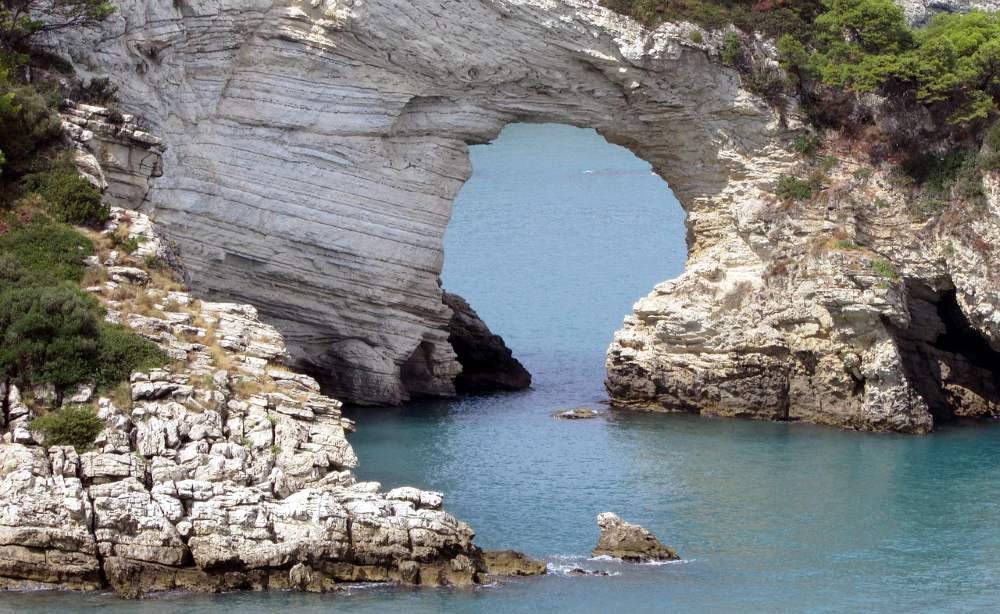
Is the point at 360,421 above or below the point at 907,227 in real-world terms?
below

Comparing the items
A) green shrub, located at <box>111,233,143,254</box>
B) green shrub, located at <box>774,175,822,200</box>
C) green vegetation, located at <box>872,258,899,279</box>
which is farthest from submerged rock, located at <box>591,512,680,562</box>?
green shrub, located at <box>774,175,822,200</box>

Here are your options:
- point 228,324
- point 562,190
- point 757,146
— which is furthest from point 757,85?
point 562,190

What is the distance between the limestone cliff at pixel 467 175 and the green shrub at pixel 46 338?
553 inches

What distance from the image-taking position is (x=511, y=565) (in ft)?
107

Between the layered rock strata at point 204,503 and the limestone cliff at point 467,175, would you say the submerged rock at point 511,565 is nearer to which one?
the layered rock strata at point 204,503

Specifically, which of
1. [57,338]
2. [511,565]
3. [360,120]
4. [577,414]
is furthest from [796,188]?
[57,338]

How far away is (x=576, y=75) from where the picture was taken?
4941 cm

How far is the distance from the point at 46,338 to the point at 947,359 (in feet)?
97.7

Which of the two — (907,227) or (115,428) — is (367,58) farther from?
(115,428)

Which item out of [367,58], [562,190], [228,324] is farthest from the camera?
[562,190]

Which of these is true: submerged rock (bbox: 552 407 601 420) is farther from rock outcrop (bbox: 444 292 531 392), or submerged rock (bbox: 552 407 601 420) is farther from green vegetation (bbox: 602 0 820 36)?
green vegetation (bbox: 602 0 820 36)

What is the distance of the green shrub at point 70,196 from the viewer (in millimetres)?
37438

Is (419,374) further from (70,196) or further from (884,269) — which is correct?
(70,196)

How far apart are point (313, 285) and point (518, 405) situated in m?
7.88
